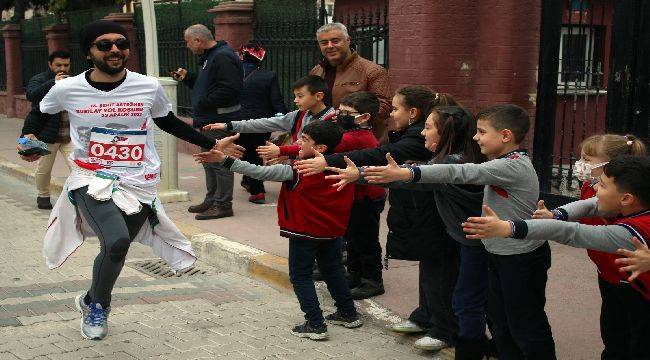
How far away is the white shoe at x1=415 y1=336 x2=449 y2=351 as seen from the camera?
4812 mm

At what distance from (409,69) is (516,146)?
477cm

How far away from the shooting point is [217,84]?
28.4 ft

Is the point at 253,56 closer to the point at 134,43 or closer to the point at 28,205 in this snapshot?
the point at 28,205

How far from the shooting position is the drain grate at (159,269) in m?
6.85

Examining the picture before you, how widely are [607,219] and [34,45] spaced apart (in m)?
20.2

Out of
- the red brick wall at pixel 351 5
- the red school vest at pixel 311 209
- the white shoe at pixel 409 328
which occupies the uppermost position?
the red brick wall at pixel 351 5

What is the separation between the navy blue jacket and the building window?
11.0 feet

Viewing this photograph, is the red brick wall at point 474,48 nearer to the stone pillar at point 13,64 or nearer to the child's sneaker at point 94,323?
the child's sneaker at point 94,323

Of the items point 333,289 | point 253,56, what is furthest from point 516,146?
point 253,56

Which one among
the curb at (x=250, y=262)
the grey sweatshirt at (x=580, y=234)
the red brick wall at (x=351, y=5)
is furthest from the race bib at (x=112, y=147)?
the red brick wall at (x=351, y=5)

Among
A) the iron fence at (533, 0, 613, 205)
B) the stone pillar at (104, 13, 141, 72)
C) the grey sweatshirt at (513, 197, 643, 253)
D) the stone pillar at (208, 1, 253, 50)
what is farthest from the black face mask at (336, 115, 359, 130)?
the stone pillar at (104, 13, 141, 72)

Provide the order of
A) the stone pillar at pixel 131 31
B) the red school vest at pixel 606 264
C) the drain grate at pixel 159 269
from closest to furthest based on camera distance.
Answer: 1. the red school vest at pixel 606 264
2. the drain grate at pixel 159 269
3. the stone pillar at pixel 131 31

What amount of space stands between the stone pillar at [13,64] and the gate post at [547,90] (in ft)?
57.6

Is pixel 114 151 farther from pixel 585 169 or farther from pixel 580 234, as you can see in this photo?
pixel 580 234
